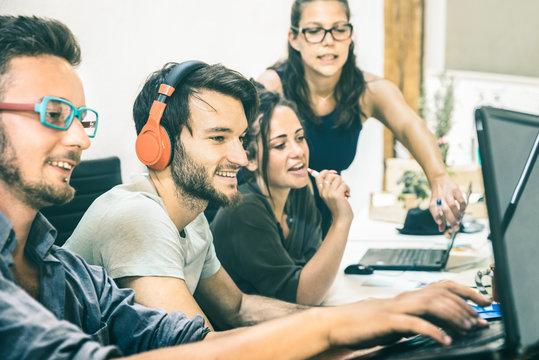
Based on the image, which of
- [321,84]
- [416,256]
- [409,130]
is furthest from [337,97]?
[416,256]

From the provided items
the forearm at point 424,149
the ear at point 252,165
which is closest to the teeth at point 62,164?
the ear at point 252,165

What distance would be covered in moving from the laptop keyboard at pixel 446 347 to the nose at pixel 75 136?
497 mm

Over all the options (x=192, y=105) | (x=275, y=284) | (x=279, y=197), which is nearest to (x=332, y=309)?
(x=192, y=105)

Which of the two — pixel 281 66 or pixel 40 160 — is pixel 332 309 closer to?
pixel 40 160

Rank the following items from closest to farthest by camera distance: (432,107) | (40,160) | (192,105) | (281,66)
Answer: (40,160), (192,105), (281,66), (432,107)

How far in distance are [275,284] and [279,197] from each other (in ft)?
0.85

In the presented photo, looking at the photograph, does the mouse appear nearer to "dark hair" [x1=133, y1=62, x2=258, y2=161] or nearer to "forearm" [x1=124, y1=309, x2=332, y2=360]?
"dark hair" [x1=133, y1=62, x2=258, y2=161]

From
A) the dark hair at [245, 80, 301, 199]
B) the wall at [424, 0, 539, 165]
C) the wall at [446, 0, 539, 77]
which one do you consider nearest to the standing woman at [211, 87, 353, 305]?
the dark hair at [245, 80, 301, 199]

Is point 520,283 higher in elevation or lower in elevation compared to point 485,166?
lower

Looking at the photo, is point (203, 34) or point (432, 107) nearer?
point (203, 34)

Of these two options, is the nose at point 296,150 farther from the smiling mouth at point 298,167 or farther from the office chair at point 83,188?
the office chair at point 83,188

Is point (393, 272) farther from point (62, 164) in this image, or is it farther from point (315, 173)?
point (62, 164)

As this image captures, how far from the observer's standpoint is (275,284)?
1440mm

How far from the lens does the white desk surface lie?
1.40 m
